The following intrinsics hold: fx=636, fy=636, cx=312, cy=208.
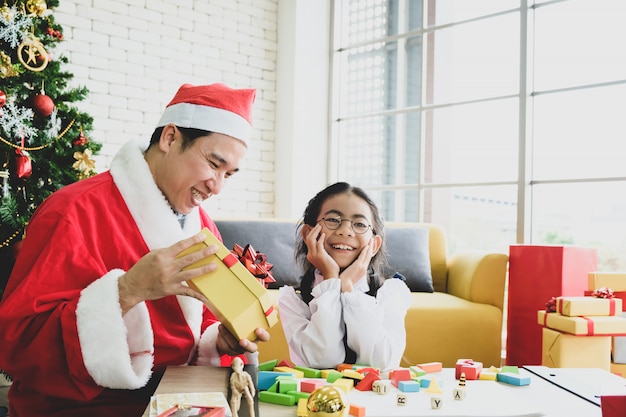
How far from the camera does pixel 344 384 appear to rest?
1.16 metres

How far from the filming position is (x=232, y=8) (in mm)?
5348

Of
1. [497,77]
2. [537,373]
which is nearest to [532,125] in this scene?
[497,77]

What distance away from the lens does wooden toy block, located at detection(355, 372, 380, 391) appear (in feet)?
3.91

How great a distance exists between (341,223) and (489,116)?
3.18 m

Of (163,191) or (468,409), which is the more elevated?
(163,191)

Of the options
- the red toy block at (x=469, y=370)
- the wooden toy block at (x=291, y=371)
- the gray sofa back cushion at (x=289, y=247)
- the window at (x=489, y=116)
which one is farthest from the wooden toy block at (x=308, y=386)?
the window at (x=489, y=116)

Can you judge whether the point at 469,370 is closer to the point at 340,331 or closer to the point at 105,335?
the point at 340,331

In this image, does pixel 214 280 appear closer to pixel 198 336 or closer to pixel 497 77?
pixel 198 336

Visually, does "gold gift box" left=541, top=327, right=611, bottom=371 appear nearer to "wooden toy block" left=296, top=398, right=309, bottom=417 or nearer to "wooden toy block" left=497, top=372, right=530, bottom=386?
"wooden toy block" left=497, top=372, right=530, bottom=386

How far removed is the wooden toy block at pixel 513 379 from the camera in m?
1.26

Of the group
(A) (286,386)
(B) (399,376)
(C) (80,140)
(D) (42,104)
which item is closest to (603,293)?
(B) (399,376)

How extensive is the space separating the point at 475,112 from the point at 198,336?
3.79 metres

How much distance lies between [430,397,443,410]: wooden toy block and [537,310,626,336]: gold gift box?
1794mm

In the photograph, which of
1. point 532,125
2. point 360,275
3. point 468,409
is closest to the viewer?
point 468,409
